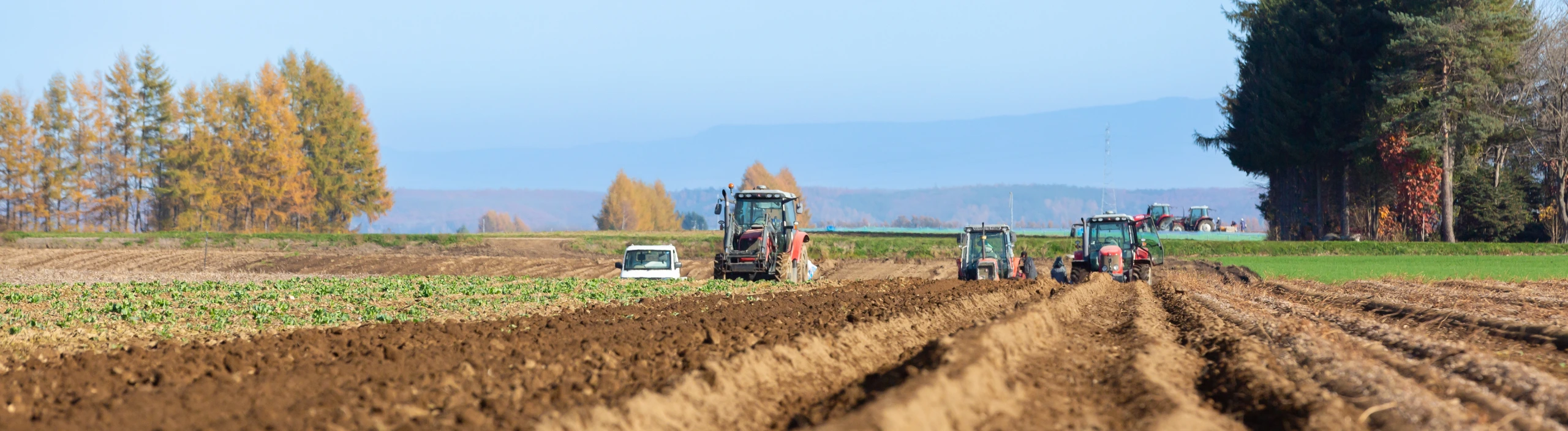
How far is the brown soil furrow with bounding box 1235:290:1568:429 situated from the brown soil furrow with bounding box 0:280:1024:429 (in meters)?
5.37

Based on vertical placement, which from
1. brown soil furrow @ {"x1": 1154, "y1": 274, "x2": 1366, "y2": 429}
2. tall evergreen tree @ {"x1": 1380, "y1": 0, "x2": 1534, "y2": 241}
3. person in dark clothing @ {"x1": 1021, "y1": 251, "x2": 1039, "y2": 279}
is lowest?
brown soil furrow @ {"x1": 1154, "y1": 274, "x2": 1366, "y2": 429}

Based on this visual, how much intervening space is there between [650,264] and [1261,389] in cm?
2062

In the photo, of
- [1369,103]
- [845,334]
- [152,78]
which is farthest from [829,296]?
[152,78]

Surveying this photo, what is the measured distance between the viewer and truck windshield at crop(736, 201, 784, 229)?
2434cm

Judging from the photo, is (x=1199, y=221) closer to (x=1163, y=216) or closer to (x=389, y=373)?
(x=1163, y=216)

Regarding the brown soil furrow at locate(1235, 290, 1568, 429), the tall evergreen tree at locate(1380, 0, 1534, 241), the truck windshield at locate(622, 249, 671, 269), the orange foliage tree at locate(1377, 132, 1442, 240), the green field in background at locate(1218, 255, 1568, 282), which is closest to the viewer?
the brown soil furrow at locate(1235, 290, 1568, 429)

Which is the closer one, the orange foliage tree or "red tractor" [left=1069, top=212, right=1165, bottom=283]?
"red tractor" [left=1069, top=212, right=1165, bottom=283]

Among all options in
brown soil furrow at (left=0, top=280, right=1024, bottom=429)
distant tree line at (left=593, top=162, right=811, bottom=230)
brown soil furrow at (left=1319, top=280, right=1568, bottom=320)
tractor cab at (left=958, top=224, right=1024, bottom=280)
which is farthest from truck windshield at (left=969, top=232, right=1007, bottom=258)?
distant tree line at (left=593, top=162, right=811, bottom=230)

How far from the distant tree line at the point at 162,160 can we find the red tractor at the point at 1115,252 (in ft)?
168

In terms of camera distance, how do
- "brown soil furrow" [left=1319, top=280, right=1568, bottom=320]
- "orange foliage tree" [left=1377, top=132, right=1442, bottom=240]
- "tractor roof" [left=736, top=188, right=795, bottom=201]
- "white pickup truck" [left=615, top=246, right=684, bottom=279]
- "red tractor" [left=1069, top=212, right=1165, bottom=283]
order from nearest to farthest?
"brown soil furrow" [left=1319, top=280, right=1568, bottom=320]
"tractor roof" [left=736, top=188, right=795, bottom=201]
"red tractor" [left=1069, top=212, right=1165, bottom=283]
"white pickup truck" [left=615, top=246, right=684, bottom=279]
"orange foliage tree" [left=1377, top=132, right=1442, bottom=240]

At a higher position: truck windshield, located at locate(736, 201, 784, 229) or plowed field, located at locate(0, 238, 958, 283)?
truck windshield, located at locate(736, 201, 784, 229)

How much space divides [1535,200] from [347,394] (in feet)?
191

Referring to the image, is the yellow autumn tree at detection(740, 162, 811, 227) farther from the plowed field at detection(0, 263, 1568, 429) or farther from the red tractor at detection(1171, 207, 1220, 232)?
the plowed field at detection(0, 263, 1568, 429)

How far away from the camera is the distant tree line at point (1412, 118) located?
140 feet
